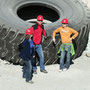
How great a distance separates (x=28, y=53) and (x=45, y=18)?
2426 millimetres

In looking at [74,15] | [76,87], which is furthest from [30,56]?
[74,15]

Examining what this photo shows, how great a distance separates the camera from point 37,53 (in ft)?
20.4

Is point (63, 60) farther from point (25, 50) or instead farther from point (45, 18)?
point (45, 18)

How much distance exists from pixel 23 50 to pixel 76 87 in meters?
1.20

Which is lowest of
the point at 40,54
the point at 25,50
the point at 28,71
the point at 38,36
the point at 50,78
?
the point at 50,78

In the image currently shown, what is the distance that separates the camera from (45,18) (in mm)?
7891

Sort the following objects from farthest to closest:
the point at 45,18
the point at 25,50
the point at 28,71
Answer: the point at 45,18, the point at 28,71, the point at 25,50

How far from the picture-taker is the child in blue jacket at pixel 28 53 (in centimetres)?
562

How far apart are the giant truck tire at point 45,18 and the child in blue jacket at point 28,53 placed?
0.43 metres

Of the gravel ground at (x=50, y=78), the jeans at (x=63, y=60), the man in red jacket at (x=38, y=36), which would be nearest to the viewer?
the gravel ground at (x=50, y=78)

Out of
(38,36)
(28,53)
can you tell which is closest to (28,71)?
(28,53)

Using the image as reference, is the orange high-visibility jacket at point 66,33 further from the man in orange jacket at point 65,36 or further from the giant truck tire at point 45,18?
the giant truck tire at point 45,18

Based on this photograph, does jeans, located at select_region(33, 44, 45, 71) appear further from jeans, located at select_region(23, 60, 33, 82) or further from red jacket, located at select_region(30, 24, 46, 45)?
jeans, located at select_region(23, 60, 33, 82)

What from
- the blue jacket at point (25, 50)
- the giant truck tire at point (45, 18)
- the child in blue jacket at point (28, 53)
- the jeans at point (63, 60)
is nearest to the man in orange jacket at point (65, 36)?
the jeans at point (63, 60)
